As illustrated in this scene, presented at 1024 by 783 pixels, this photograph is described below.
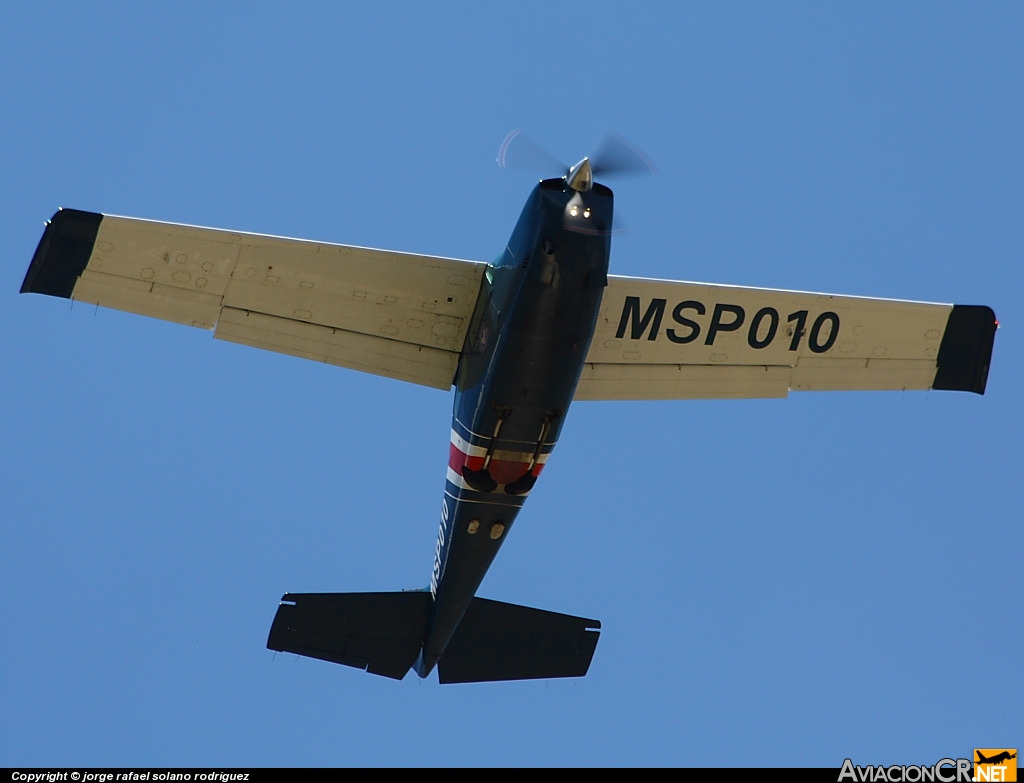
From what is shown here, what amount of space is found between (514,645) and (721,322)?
21.3ft

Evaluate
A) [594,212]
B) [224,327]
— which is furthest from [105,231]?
[594,212]

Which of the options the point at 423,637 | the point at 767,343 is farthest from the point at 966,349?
the point at 423,637

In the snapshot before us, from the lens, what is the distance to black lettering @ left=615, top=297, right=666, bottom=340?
1633 cm

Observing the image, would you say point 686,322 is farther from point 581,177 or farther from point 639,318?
point 581,177

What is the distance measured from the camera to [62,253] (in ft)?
48.5

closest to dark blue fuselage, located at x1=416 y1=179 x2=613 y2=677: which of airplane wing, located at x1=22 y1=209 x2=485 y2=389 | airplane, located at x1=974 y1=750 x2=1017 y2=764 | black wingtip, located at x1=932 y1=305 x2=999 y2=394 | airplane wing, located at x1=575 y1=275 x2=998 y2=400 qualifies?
airplane wing, located at x1=22 y1=209 x2=485 y2=389

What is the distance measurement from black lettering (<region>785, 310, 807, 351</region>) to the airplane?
6.19 m

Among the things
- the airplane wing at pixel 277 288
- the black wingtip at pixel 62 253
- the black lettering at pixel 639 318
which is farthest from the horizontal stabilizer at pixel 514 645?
the black wingtip at pixel 62 253

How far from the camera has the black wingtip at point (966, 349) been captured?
17.8m

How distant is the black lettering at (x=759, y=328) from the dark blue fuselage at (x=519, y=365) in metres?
3.52

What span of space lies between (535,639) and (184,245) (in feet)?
28.6

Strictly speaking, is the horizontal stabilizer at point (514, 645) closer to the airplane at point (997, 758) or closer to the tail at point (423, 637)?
the tail at point (423, 637)

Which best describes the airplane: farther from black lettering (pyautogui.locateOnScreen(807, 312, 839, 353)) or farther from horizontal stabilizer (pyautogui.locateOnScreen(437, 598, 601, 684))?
horizontal stabilizer (pyautogui.locateOnScreen(437, 598, 601, 684))

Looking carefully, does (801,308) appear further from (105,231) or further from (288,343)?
(105,231)
